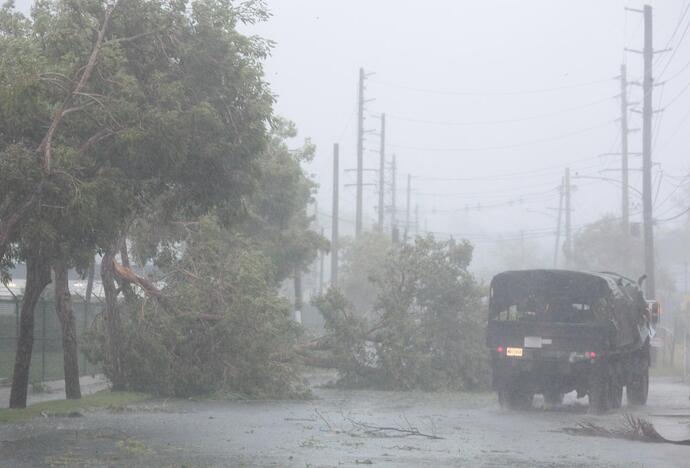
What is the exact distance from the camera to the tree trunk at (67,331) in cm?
1888

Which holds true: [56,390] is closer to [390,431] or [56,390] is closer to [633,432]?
[390,431]

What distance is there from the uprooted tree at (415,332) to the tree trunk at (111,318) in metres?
5.97

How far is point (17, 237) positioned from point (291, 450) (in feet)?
15.0

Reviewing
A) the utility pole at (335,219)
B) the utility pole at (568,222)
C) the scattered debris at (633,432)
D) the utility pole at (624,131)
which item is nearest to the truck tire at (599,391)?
the scattered debris at (633,432)

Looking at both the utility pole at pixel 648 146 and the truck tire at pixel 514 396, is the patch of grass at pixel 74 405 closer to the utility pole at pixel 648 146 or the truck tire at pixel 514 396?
the truck tire at pixel 514 396

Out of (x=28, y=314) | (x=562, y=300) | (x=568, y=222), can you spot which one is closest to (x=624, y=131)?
(x=568, y=222)

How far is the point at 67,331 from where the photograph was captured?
756 inches

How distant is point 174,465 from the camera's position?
11812 millimetres

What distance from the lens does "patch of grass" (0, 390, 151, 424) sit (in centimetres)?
1711

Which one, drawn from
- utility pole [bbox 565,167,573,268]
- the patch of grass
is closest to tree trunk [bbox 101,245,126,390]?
the patch of grass

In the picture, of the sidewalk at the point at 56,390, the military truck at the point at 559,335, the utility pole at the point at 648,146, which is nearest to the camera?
the military truck at the point at 559,335

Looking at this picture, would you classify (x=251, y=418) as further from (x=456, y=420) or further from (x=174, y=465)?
(x=174, y=465)

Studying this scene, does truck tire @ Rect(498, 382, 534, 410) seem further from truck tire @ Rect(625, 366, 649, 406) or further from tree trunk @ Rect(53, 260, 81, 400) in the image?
tree trunk @ Rect(53, 260, 81, 400)

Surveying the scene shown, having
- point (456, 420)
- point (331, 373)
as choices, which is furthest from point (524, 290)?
point (331, 373)
